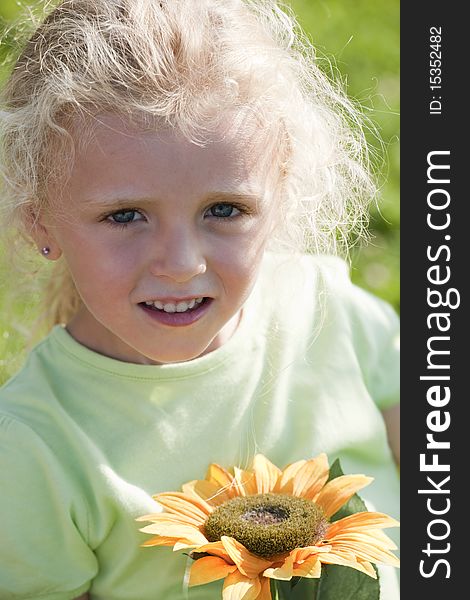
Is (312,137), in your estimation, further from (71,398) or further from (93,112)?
(71,398)

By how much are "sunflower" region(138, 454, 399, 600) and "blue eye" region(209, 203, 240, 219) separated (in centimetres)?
41

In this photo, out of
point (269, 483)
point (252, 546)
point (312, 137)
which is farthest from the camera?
point (312, 137)

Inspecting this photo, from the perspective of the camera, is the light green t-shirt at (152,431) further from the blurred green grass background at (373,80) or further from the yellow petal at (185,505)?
the blurred green grass background at (373,80)

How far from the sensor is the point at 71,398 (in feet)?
5.81

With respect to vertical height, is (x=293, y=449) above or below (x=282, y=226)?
below

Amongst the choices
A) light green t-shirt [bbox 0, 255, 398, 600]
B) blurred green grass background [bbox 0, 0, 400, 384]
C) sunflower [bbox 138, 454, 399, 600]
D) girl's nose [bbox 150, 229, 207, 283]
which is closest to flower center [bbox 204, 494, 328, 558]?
sunflower [bbox 138, 454, 399, 600]

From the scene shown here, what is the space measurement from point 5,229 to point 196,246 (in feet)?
1.51

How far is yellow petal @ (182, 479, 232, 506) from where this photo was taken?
1638 mm

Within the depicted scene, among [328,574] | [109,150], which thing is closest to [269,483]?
[328,574]

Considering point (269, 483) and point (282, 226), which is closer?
point (269, 483)

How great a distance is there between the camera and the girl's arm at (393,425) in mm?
2111

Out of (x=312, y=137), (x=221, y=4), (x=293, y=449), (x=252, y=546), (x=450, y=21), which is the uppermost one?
(x=450, y=21)

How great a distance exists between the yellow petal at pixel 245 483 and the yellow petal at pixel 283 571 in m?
0.25

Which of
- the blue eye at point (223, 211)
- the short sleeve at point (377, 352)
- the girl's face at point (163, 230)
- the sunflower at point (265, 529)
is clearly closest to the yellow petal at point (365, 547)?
the sunflower at point (265, 529)
